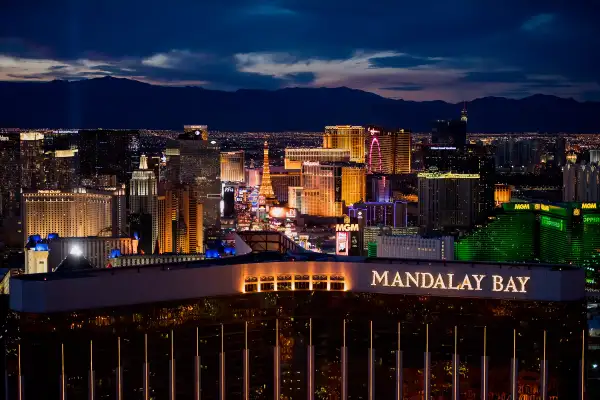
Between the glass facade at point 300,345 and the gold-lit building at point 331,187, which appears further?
the gold-lit building at point 331,187

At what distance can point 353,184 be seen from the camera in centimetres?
5069

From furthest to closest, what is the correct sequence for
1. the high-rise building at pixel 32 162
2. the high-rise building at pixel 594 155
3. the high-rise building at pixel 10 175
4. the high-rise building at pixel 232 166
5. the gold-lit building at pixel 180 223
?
the high-rise building at pixel 232 166, the high-rise building at pixel 594 155, the high-rise building at pixel 32 162, the high-rise building at pixel 10 175, the gold-lit building at pixel 180 223

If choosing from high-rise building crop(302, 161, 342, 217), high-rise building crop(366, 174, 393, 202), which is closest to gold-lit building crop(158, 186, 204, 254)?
high-rise building crop(302, 161, 342, 217)

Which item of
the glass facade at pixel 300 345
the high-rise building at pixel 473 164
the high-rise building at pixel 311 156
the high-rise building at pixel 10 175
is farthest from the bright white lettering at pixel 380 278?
the high-rise building at pixel 311 156

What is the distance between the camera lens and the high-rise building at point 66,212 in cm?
3362

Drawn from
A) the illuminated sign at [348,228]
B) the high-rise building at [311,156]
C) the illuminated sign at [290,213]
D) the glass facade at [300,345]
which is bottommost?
the illuminated sign at [290,213]

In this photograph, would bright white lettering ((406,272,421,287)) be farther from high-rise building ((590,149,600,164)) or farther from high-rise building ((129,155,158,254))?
high-rise building ((590,149,600,164))

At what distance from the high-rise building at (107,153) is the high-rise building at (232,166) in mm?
12097

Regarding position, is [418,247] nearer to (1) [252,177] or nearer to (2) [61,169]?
(2) [61,169]

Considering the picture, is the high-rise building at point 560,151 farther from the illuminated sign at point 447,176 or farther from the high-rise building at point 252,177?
the high-rise building at point 252,177

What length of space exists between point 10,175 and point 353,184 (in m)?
18.4

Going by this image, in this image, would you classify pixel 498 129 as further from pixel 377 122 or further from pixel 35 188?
pixel 35 188

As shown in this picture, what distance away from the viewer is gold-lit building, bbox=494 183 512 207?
39478mm

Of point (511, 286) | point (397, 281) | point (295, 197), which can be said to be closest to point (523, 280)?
point (511, 286)
